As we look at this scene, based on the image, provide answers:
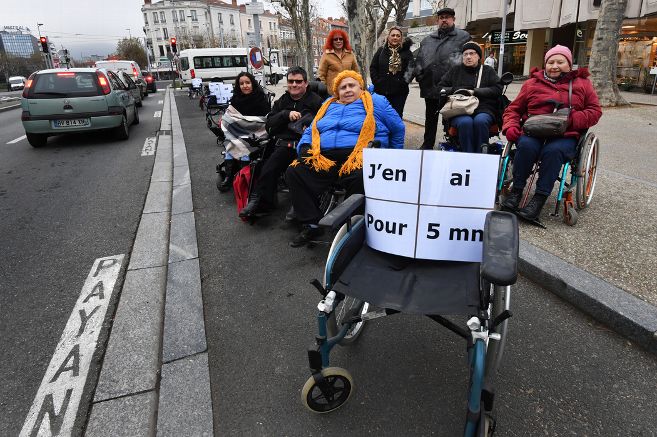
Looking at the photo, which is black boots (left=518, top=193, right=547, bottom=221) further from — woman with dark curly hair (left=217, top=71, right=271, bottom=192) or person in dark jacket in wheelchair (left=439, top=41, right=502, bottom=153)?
woman with dark curly hair (left=217, top=71, right=271, bottom=192)

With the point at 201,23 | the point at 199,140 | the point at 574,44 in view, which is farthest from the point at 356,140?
the point at 201,23

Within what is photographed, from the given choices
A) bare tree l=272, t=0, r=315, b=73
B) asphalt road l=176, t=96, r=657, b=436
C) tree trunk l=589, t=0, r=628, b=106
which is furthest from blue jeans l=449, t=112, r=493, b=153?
bare tree l=272, t=0, r=315, b=73

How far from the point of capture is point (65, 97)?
27.6 feet

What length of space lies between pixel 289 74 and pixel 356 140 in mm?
1573

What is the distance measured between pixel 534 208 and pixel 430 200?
2.07 m

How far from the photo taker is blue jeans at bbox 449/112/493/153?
14.5 ft

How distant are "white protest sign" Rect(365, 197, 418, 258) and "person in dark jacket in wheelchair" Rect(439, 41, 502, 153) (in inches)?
103

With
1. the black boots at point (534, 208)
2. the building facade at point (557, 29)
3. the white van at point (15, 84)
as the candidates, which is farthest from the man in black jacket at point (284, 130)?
the white van at point (15, 84)

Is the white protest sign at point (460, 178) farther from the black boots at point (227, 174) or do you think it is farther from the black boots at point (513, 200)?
the black boots at point (227, 174)

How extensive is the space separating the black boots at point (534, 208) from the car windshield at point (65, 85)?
8624 millimetres

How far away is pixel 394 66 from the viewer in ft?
19.1

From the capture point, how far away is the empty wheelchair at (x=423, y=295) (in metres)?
1.58

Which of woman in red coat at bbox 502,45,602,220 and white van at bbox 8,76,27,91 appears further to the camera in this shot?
white van at bbox 8,76,27,91

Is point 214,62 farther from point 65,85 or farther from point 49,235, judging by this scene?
point 49,235
